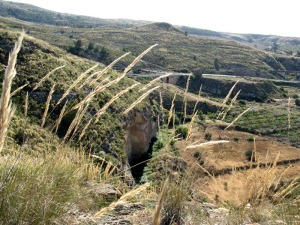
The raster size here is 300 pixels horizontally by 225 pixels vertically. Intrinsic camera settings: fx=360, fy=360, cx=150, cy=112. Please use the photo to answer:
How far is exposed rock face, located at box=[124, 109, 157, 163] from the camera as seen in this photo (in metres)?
26.7

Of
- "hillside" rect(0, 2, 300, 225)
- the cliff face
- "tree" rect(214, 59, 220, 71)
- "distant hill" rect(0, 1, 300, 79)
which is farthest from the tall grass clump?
"tree" rect(214, 59, 220, 71)

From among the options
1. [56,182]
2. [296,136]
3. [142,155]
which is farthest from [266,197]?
[296,136]

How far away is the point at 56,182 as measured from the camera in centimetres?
314

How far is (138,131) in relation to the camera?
2845 centimetres

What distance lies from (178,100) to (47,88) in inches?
1129

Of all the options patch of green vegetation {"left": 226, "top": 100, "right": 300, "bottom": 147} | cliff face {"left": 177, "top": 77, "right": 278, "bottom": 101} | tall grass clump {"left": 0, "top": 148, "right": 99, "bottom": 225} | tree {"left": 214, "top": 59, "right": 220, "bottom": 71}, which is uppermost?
tall grass clump {"left": 0, "top": 148, "right": 99, "bottom": 225}

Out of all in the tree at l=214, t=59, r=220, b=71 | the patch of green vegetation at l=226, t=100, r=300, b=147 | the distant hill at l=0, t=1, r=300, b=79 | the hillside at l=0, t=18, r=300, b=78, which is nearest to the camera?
the patch of green vegetation at l=226, t=100, r=300, b=147

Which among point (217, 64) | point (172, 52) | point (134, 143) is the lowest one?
point (134, 143)

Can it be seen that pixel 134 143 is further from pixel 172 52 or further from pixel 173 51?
pixel 173 51

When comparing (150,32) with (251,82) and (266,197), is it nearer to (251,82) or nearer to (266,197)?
(251,82)

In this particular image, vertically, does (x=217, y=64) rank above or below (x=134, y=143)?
above

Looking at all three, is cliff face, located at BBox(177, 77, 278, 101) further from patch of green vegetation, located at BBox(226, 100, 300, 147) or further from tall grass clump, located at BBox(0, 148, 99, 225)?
tall grass clump, located at BBox(0, 148, 99, 225)

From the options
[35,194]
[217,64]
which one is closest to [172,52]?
[217,64]

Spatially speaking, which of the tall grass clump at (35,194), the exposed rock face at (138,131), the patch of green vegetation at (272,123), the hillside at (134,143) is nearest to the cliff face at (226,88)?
the hillside at (134,143)
